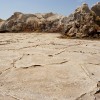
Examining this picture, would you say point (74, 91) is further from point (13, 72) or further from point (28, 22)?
point (28, 22)

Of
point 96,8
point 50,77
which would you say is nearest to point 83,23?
point 96,8

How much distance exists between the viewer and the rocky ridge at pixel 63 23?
6.78 m

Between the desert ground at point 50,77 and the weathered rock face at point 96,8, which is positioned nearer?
the desert ground at point 50,77

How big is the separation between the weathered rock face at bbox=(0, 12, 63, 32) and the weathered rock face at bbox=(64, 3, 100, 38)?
1.26 metres

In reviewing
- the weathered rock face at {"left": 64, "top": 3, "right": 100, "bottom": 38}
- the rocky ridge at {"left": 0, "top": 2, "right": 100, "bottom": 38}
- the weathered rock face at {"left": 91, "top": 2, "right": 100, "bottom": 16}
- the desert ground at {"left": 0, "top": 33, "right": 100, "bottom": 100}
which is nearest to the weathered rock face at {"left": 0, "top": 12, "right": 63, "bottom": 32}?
the rocky ridge at {"left": 0, "top": 2, "right": 100, "bottom": 38}

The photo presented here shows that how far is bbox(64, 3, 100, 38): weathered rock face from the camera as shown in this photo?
6.71 m

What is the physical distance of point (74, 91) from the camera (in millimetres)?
2230

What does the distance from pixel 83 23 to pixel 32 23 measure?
2.94 meters

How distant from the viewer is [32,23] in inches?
363

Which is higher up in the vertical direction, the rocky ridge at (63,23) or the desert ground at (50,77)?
the rocky ridge at (63,23)

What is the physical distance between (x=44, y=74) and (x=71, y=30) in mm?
4497

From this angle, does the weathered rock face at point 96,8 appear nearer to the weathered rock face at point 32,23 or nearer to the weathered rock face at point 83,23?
the weathered rock face at point 83,23

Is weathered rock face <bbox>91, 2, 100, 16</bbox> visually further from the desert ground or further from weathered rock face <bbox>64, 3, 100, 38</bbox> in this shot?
the desert ground

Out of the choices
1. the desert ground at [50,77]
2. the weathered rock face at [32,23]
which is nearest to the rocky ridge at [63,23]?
the weathered rock face at [32,23]
